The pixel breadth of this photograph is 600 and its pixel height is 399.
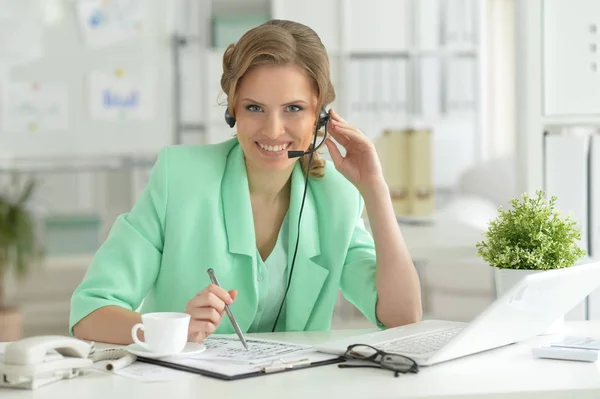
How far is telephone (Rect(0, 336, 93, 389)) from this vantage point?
1.04m

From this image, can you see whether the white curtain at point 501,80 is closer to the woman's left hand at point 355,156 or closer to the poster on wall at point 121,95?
the poster on wall at point 121,95

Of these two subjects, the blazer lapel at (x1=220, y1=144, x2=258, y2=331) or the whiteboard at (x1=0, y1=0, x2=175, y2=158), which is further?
the whiteboard at (x1=0, y1=0, x2=175, y2=158)

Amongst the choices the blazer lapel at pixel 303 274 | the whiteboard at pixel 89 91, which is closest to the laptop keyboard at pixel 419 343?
the blazer lapel at pixel 303 274

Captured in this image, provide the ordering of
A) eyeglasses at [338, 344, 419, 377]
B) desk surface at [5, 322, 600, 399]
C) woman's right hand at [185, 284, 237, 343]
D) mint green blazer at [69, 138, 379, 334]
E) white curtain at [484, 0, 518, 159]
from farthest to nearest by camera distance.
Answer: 1. white curtain at [484, 0, 518, 159]
2. mint green blazer at [69, 138, 379, 334]
3. woman's right hand at [185, 284, 237, 343]
4. eyeglasses at [338, 344, 419, 377]
5. desk surface at [5, 322, 600, 399]

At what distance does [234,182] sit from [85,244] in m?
3.79

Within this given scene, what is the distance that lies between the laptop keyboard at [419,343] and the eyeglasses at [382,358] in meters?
0.04

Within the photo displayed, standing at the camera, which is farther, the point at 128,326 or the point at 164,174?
the point at 164,174

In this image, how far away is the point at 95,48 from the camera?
5.01 m

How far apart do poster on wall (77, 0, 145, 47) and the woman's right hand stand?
401 cm

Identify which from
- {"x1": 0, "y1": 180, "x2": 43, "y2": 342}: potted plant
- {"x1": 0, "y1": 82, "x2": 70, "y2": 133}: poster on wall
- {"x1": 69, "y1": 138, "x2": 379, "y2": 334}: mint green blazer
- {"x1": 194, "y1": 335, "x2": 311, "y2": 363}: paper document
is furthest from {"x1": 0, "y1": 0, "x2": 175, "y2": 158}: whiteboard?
{"x1": 194, "y1": 335, "x2": 311, "y2": 363}: paper document

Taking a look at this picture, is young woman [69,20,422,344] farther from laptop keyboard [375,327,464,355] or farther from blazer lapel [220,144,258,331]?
laptop keyboard [375,327,464,355]

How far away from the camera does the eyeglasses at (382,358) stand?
1.13 m

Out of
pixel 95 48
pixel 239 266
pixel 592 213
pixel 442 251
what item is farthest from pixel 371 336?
pixel 95 48

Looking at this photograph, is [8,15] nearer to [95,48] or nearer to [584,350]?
[95,48]
